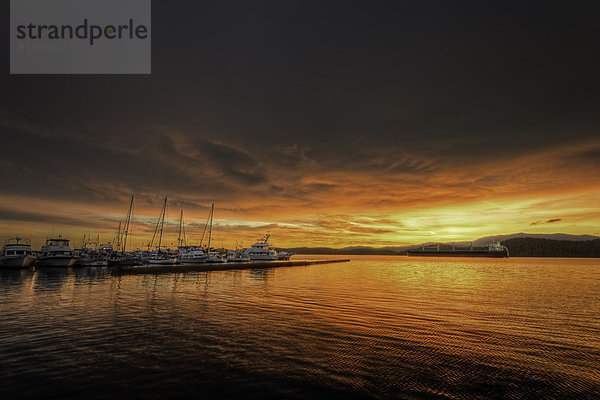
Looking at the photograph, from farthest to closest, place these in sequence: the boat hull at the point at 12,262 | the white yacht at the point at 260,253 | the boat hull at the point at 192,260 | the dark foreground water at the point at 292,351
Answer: the white yacht at the point at 260,253 < the boat hull at the point at 192,260 < the boat hull at the point at 12,262 < the dark foreground water at the point at 292,351

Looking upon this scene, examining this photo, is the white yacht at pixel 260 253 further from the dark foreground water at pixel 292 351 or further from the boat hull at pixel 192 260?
the dark foreground water at pixel 292 351

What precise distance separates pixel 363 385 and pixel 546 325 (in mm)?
14931

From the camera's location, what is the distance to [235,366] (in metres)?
9.91

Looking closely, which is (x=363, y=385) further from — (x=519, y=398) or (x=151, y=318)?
(x=151, y=318)

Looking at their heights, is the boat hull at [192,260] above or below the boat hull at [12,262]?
below

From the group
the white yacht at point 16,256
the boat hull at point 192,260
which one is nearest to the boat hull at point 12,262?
the white yacht at point 16,256

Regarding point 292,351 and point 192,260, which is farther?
point 192,260

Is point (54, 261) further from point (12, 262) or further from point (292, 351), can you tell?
point (292, 351)

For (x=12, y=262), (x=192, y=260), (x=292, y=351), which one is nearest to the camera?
(x=292, y=351)

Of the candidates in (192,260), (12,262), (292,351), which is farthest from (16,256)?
(292,351)

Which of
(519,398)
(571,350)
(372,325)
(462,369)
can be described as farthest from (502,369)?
(372,325)

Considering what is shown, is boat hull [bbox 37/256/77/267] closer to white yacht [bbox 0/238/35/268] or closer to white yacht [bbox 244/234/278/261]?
white yacht [bbox 0/238/35/268]

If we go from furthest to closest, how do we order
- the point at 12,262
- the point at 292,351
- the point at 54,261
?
the point at 54,261 < the point at 12,262 < the point at 292,351

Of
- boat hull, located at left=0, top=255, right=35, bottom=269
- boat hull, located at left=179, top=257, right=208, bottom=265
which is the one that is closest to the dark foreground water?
boat hull, located at left=0, top=255, right=35, bottom=269
